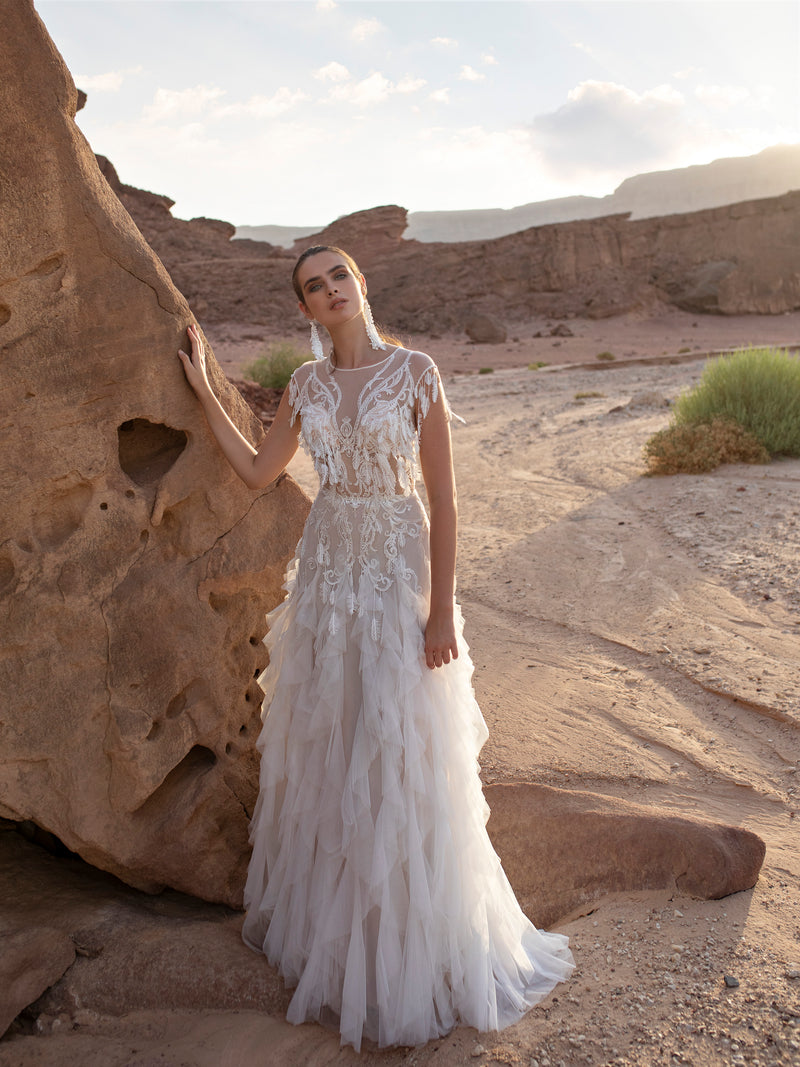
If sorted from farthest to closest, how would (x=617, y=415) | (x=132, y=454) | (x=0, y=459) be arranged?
(x=617, y=415) < (x=132, y=454) < (x=0, y=459)


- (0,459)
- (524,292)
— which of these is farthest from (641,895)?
(524,292)

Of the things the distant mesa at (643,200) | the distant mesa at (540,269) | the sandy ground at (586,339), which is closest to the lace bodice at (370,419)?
the sandy ground at (586,339)

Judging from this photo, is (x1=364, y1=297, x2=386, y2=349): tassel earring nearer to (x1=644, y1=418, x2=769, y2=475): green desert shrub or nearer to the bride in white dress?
the bride in white dress

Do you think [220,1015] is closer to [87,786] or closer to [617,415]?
[87,786]

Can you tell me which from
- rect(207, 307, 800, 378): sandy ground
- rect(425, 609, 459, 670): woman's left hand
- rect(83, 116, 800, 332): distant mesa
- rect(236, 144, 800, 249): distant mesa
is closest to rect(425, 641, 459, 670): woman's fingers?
rect(425, 609, 459, 670): woman's left hand

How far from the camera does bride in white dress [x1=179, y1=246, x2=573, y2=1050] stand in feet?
7.15

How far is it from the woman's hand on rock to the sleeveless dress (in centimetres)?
37

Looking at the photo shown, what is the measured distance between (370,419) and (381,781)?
99cm

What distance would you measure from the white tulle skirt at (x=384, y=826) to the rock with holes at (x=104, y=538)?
0.42 metres

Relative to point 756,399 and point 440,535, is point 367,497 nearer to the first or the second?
point 440,535

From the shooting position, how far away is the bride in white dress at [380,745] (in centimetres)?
218

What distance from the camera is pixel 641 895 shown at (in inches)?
103

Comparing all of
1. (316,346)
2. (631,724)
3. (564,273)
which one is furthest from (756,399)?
(564,273)

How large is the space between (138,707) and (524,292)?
3293cm
